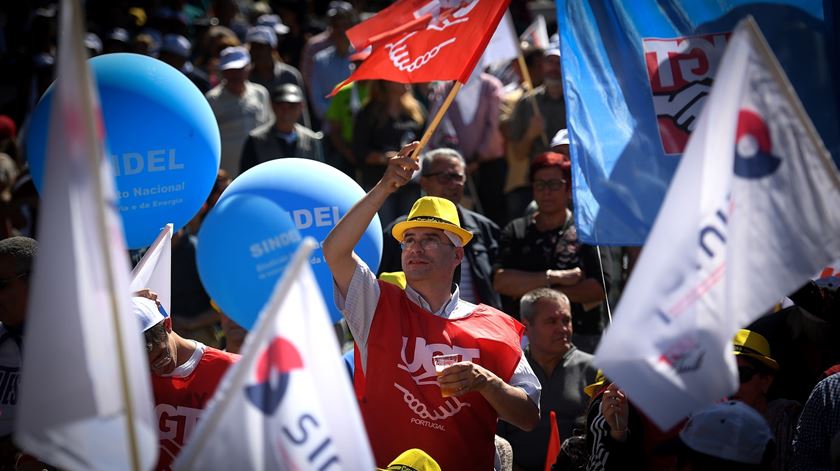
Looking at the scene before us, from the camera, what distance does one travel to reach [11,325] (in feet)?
17.3

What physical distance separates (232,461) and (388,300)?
200 cm

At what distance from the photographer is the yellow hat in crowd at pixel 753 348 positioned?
17.2 feet

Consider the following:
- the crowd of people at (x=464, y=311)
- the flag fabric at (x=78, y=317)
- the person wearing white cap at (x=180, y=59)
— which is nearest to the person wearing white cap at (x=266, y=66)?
the crowd of people at (x=464, y=311)

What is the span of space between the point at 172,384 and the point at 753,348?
2556mm

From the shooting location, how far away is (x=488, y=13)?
554cm

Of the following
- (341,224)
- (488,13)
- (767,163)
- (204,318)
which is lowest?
(204,318)

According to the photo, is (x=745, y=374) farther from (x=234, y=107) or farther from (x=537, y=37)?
(x=537, y=37)

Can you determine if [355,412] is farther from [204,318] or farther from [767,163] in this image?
[204,318]

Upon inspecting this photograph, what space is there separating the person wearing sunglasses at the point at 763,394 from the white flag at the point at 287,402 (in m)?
2.32

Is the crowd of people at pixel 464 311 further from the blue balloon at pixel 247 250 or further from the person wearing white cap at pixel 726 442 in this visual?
the blue balloon at pixel 247 250

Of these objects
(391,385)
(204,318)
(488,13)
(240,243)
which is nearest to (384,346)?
(391,385)

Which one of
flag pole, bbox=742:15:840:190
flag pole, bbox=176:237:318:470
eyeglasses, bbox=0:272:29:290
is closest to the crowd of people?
eyeglasses, bbox=0:272:29:290

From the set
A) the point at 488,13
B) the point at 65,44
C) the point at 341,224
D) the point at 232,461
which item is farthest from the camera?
the point at 488,13

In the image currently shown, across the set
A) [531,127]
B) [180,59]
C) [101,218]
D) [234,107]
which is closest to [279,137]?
[234,107]
